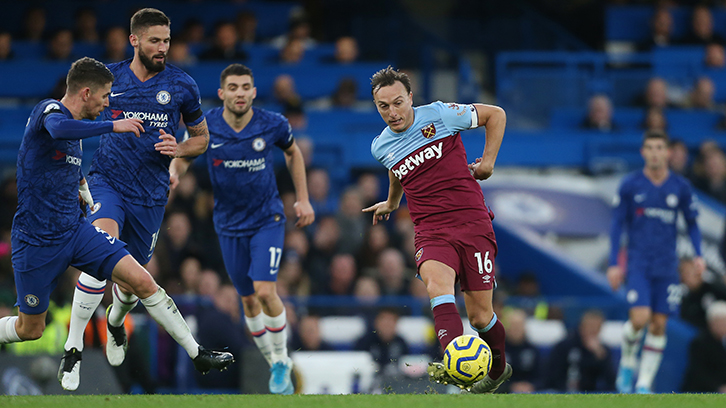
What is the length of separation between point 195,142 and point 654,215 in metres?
5.47

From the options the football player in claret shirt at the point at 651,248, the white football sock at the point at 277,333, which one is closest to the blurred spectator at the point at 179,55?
the white football sock at the point at 277,333

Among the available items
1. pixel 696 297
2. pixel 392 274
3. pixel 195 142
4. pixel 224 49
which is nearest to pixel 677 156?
pixel 696 297

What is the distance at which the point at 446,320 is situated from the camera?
657 cm

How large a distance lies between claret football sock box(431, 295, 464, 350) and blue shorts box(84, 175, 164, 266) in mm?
2470

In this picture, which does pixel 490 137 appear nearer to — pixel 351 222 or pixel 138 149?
pixel 138 149

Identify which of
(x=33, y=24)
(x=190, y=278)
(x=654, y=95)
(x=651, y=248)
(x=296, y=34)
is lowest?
(x=190, y=278)

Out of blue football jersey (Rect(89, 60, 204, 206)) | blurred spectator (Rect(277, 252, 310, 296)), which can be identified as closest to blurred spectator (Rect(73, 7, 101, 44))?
blurred spectator (Rect(277, 252, 310, 296))

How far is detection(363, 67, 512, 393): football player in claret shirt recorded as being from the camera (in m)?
6.87

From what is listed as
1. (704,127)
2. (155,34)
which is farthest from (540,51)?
(155,34)

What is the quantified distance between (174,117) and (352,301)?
435 centimetres

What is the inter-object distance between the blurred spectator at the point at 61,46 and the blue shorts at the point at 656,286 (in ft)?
31.1

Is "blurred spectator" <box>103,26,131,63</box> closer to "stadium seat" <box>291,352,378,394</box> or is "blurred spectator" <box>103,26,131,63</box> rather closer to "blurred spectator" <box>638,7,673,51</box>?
"stadium seat" <box>291,352,378,394</box>

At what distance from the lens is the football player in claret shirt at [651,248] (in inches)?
403

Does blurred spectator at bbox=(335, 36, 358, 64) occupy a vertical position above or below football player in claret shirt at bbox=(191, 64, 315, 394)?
above
